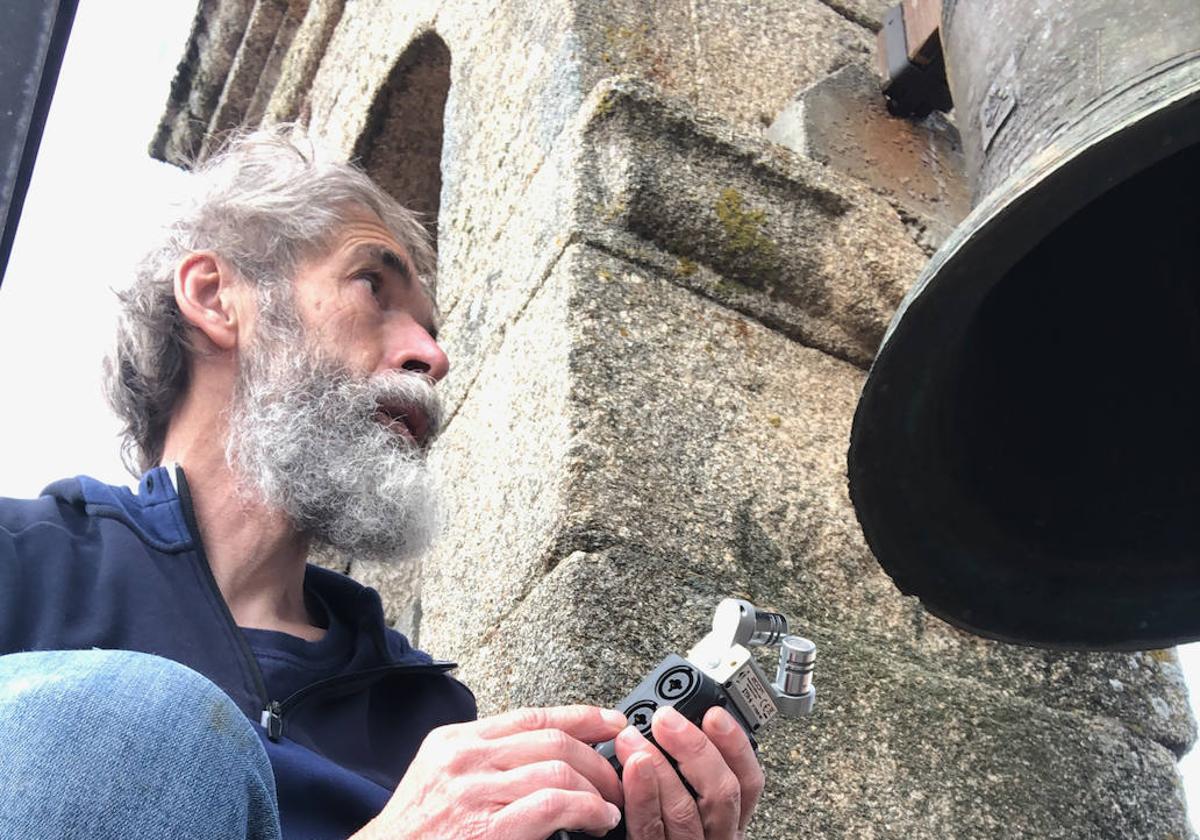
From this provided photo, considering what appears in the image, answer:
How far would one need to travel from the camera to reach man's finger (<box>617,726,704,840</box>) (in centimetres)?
110

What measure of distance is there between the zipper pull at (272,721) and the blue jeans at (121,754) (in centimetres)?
49

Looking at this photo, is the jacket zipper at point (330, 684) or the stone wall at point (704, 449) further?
the stone wall at point (704, 449)

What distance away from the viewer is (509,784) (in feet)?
3.38

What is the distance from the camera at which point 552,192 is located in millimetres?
2014

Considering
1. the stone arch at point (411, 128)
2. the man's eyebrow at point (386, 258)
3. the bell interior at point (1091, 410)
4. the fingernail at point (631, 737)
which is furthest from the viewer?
the stone arch at point (411, 128)

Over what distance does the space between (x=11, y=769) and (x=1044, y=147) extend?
0.98 m

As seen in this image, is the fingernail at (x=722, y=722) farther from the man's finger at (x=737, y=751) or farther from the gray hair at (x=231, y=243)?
the gray hair at (x=231, y=243)

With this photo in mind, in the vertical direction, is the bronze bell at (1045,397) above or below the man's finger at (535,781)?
above

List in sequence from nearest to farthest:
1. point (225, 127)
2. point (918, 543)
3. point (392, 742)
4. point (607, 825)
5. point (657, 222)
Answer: point (607, 825)
point (918, 543)
point (392, 742)
point (657, 222)
point (225, 127)

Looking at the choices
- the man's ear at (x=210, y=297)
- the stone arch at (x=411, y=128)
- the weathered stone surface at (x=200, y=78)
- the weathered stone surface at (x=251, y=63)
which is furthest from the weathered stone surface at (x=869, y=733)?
the weathered stone surface at (x=200, y=78)

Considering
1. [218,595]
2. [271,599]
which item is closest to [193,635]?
[218,595]

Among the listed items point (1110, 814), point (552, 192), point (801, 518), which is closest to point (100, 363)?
point (552, 192)

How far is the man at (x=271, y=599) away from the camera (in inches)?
32.8

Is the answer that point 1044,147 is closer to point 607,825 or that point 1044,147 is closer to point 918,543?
point 918,543
